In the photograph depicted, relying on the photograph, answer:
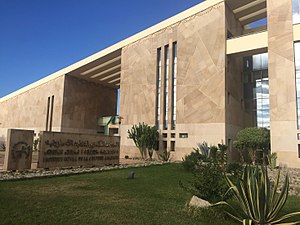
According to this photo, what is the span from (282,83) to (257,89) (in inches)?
261

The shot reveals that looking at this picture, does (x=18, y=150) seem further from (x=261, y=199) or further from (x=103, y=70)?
(x=103, y=70)

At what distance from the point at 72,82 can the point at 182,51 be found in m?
21.9

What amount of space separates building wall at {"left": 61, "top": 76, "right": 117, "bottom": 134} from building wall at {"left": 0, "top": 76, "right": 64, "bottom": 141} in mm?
1078

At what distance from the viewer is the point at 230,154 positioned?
2155 centimetres

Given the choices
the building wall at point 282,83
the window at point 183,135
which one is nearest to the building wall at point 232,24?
the building wall at point 282,83

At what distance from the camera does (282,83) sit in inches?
742

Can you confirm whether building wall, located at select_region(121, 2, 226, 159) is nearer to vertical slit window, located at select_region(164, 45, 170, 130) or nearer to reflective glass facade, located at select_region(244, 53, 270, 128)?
vertical slit window, located at select_region(164, 45, 170, 130)

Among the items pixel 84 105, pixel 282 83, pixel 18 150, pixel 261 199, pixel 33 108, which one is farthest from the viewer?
pixel 33 108

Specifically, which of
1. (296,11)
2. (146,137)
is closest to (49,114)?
(146,137)

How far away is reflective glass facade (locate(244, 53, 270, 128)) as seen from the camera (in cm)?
2483

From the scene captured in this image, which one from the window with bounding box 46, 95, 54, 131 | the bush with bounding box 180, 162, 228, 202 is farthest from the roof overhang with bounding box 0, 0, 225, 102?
the bush with bounding box 180, 162, 228, 202

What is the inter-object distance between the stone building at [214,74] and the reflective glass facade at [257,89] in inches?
3.7

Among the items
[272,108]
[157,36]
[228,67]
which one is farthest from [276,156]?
[157,36]

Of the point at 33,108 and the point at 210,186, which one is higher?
the point at 33,108
